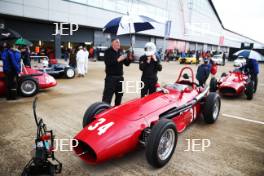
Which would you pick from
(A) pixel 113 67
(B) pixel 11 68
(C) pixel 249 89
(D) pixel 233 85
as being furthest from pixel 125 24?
(C) pixel 249 89

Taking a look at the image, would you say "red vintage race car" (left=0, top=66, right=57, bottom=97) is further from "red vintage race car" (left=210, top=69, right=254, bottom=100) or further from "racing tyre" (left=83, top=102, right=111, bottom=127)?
"red vintage race car" (left=210, top=69, right=254, bottom=100)

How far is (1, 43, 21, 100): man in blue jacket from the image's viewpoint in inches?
243

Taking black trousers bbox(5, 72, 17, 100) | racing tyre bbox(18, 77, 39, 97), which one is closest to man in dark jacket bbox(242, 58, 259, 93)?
racing tyre bbox(18, 77, 39, 97)

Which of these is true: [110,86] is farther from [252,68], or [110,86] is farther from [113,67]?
[252,68]

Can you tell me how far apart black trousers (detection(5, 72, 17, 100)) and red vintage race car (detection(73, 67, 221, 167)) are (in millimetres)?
3841

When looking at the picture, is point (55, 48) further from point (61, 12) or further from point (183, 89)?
point (183, 89)

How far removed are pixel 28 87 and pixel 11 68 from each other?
3.14ft

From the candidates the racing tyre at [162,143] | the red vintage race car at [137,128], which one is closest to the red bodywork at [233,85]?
the red vintage race car at [137,128]

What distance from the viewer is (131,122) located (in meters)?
3.20

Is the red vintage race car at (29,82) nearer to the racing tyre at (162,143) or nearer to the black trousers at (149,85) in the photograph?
the black trousers at (149,85)

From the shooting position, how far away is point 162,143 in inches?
128

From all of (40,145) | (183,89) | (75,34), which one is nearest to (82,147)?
(40,145)

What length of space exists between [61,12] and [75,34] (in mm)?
3562

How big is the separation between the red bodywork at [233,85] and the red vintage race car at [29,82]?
6035 mm
